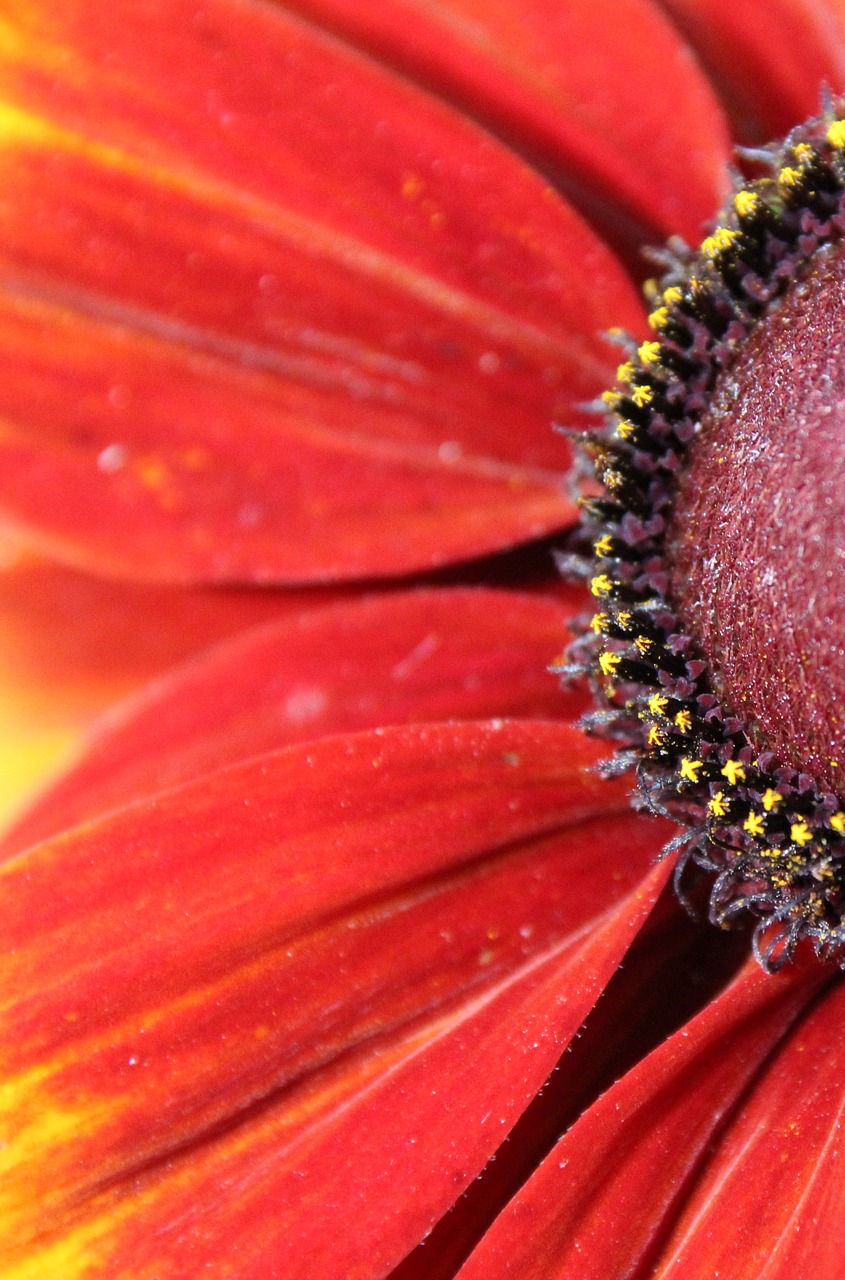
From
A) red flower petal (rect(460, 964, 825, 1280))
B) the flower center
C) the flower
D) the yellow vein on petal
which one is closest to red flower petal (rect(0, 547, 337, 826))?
the flower

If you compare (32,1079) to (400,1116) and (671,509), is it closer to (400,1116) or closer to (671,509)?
(400,1116)

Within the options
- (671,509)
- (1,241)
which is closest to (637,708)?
(671,509)

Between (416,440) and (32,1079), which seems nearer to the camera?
(32,1079)

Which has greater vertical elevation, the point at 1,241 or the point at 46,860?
the point at 1,241

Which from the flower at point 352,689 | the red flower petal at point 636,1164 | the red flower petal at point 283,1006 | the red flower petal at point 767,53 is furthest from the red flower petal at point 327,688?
the red flower petal at point 767,53

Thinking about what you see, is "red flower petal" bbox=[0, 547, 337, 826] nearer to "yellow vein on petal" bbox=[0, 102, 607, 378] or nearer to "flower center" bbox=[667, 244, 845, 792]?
"yellow vein on petal" bbox=[0, 102, 607, 378]

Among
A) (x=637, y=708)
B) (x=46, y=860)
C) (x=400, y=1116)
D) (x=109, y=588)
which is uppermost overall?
(x=109, y=588)

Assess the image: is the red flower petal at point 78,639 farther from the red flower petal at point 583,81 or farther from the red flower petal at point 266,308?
the red flower petal at point 583,81

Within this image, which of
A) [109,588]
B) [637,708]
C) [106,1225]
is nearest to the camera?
[106,1225]
